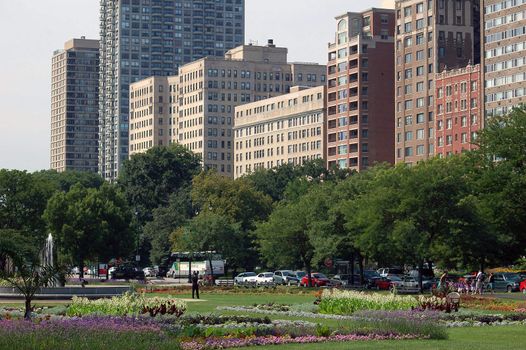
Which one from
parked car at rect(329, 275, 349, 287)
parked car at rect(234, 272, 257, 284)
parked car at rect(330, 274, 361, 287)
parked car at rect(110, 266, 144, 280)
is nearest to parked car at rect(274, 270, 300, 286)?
parked car at rect(234, 272, 257, 284)

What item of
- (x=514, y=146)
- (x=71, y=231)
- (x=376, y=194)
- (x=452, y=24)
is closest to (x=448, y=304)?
(x=376, y=194)

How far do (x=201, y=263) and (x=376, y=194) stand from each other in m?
51.3

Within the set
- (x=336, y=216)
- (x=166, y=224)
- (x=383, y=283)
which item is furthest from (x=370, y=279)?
(x=166, y=224)

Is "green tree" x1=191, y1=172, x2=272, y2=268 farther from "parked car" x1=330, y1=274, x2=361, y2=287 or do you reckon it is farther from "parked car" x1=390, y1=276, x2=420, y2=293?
"parked car" x1=390, y1=276, x2=420, y2=293

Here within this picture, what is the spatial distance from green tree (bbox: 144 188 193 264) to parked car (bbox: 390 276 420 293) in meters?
57.7

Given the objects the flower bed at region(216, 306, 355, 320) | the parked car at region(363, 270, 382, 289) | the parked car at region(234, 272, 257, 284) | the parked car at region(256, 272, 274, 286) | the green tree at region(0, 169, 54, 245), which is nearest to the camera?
the flower bed at region(216, 306, 355, 320)

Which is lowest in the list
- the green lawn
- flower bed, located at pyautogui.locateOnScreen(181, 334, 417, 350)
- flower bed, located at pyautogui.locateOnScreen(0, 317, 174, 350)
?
the green lawn

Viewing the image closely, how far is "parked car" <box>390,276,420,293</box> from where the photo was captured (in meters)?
86.8

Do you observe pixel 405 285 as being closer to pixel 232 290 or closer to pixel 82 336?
pixel 232 290

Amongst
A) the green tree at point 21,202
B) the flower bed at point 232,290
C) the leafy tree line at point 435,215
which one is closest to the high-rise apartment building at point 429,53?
the green tree at point 21,202

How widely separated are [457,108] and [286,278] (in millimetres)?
78107

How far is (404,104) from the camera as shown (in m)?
199

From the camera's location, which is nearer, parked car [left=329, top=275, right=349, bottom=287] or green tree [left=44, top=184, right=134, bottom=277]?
parked car [left=329, top=275, right=349, bottom=287]

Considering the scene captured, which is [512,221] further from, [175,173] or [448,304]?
[175,173]
